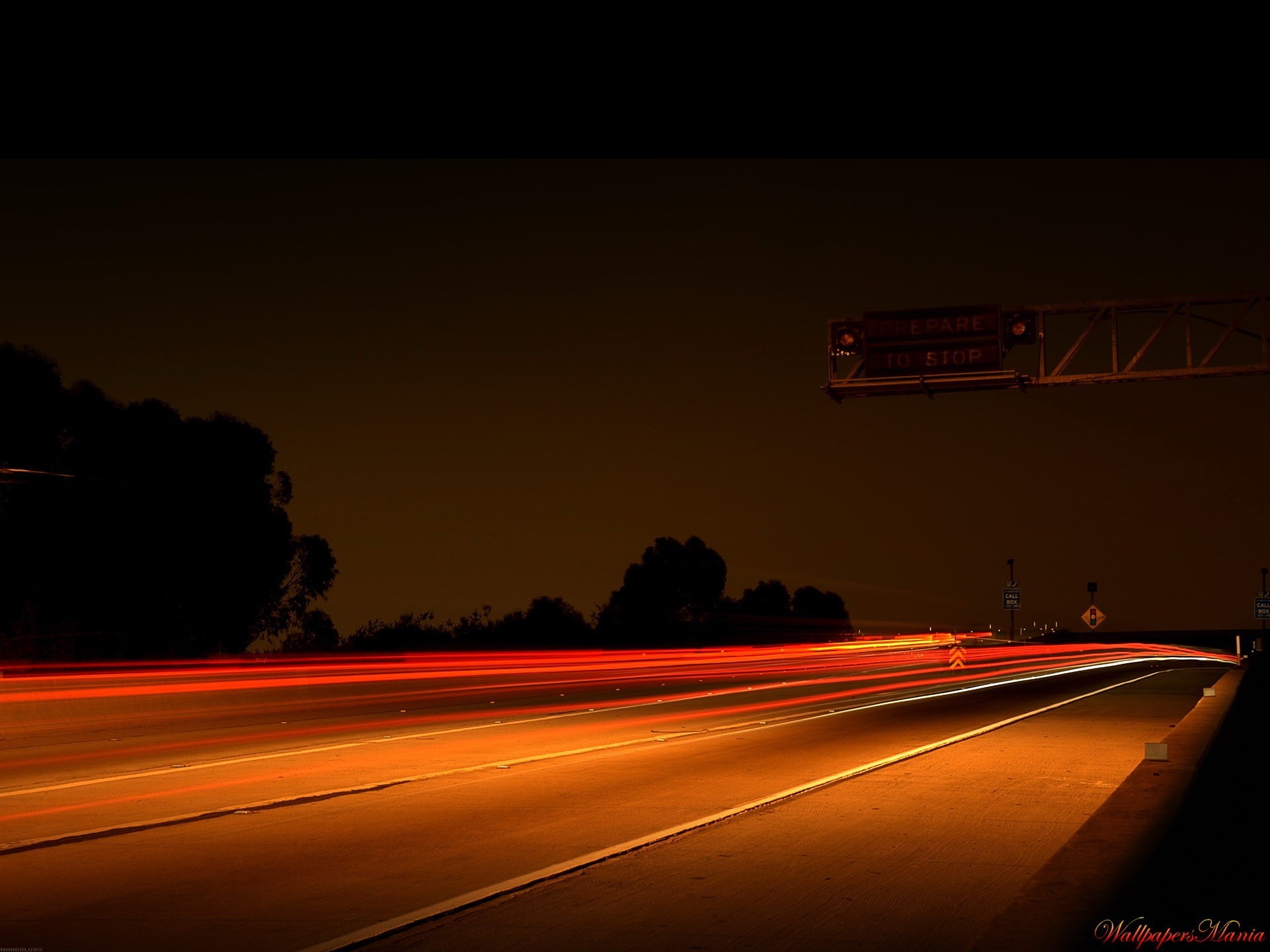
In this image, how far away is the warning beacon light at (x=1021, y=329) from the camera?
21.6 m

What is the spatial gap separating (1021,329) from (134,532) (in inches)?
1324

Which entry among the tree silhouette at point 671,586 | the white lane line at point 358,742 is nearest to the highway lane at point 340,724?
the white lane line at point 358,742

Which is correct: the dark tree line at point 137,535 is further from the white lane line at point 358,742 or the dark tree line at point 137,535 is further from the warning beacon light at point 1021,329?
the warning beacon light at point 1021,329

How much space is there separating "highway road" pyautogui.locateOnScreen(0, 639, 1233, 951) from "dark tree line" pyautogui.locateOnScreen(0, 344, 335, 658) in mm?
13329

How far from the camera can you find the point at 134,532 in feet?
148

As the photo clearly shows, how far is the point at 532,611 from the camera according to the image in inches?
3339

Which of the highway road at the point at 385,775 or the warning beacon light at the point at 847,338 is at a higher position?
the warning beacon light at the point at 847,338

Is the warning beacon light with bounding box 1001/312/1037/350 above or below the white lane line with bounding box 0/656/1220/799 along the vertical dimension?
above

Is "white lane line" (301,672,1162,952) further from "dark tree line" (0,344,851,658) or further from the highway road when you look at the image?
"dark tree line" (0,344,851,658)

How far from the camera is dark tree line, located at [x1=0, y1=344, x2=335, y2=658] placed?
4175 cm

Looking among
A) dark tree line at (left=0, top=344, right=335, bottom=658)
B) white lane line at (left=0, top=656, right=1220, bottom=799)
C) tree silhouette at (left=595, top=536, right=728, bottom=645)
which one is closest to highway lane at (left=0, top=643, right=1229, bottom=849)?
white lane line at (left=0, top=656, right=1220, bottom=799)

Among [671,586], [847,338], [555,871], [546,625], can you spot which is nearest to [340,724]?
[847,338]

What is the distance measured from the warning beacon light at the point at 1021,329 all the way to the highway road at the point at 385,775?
6.32 metres

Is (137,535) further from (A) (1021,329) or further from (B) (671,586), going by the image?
(B) (671,586)
